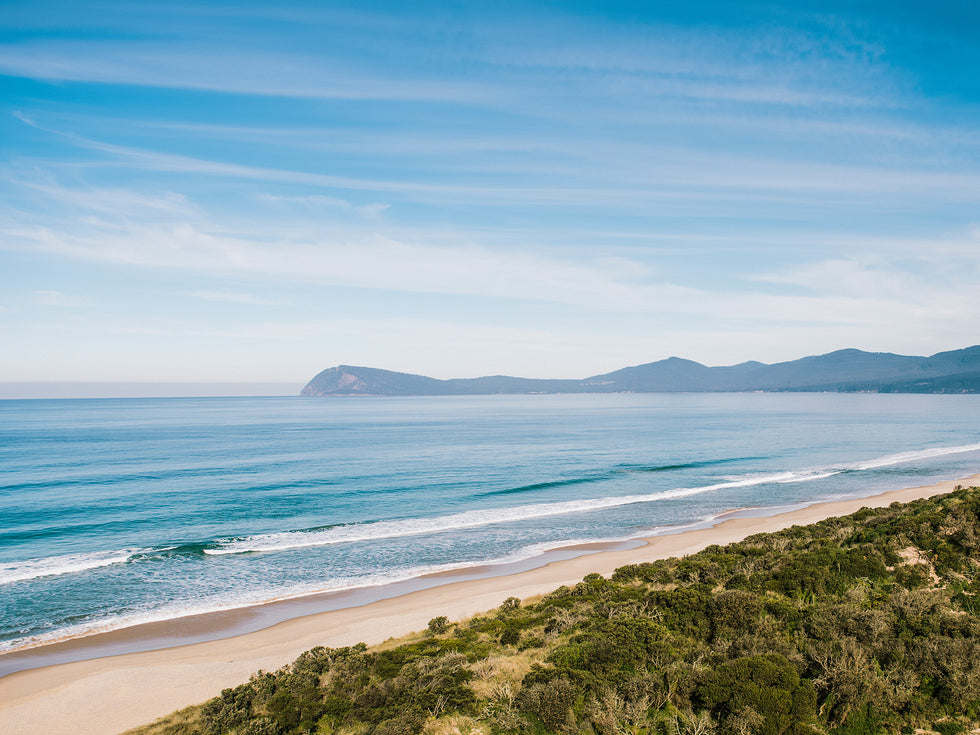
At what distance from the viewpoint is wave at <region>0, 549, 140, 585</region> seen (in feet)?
66.2

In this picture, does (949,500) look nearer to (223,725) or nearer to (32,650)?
(223,725)

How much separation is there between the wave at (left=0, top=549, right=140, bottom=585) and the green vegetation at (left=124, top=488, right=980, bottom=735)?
14.1 metres

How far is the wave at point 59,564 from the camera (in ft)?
66.2

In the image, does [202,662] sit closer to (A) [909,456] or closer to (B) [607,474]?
(B) [607,474]

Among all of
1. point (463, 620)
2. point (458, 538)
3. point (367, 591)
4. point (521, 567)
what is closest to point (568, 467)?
point (458, 538)

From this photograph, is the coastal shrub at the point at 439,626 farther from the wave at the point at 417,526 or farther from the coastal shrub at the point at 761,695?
the wave at the point at 417,526

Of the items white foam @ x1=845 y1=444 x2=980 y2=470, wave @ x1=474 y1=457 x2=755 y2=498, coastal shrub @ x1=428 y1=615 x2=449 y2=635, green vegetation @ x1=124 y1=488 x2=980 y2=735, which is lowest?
white foam @ x1=845 y1=444 x2=980 y2=470

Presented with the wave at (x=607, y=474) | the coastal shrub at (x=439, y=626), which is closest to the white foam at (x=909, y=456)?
the wave at (x=607, y=474)

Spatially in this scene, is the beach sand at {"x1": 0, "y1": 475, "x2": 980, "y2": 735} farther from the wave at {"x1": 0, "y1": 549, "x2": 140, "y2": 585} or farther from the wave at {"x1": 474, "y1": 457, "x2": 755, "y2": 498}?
the wave at {"x1": 474, "y1": 457, "x2": 755, "y2": 498}

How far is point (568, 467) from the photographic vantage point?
46031mm

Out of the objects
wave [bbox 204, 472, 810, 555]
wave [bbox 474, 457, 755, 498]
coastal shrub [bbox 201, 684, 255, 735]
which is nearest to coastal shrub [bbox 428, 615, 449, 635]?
coastal shrub [bbox 201, 684, 255, 735]

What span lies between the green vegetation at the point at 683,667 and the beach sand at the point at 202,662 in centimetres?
197

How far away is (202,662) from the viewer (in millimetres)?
13781

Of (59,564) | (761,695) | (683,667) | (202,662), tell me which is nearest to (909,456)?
(683,667)
